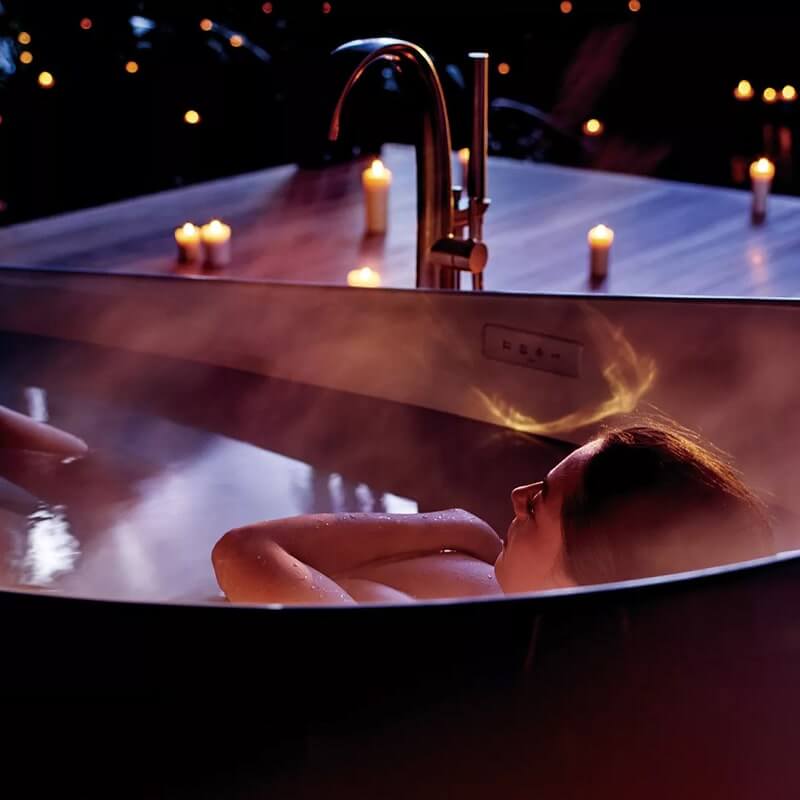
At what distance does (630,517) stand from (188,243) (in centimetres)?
92

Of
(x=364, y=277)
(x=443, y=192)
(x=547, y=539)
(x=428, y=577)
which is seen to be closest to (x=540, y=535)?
(x=547, y=539)

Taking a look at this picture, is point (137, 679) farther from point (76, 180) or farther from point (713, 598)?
point (76, 180)

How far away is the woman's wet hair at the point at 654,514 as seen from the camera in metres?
0.76

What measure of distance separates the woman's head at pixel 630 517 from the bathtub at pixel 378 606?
0.49ft

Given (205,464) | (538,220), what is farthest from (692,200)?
(205,464)

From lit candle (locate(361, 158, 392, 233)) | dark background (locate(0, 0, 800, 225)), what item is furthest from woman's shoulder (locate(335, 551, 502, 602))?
dark background (locate(0, 0, 800, 225))

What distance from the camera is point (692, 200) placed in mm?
1762

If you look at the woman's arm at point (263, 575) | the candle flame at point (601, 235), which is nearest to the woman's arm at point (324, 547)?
the woman's arm at point (263, 575)

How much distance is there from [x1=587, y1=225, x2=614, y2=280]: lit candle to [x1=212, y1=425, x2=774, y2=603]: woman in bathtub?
520 millimetres

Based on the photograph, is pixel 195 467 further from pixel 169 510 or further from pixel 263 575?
pixel 263 575

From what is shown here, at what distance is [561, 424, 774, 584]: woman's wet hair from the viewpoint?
30.0 inches

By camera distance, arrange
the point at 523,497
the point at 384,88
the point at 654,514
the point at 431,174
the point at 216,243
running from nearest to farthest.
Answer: the point at 654,514 < the point at 523,497 < the point at 431,174 < the point at 216,243 < the point at 384,88

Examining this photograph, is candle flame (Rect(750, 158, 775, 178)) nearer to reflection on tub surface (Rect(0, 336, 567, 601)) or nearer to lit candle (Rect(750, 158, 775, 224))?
lit candle (Rect(750, 158, 775, 224))

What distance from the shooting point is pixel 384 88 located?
282 cm
